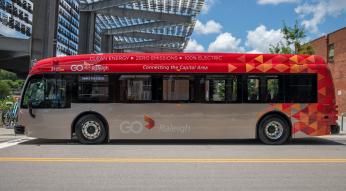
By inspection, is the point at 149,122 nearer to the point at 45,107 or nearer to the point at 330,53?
the point at 45,107

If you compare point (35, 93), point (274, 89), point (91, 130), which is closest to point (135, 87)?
point (91, 130)

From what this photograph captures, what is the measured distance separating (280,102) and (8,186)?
9756 mm

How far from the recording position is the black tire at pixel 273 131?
1586 centimetres

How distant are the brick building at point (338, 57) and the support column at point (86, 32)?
20953mm

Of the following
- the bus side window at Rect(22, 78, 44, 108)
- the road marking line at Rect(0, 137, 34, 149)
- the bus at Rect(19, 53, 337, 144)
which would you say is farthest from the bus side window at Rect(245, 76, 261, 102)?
the road marking line at Rect(0, 137, 34, 149)

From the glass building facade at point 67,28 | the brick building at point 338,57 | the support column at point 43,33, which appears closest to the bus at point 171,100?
the support column at point 43,33

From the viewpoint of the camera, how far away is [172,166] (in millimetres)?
10734

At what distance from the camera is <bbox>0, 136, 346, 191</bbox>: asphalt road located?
28.0ft

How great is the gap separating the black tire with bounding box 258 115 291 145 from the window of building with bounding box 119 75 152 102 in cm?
363

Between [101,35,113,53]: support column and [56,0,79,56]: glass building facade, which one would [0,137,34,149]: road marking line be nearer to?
[101,35,113,53]: support column

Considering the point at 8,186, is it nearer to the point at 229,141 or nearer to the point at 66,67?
the point at 66,67

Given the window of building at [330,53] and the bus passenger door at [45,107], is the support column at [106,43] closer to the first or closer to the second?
the window of building at [330,53]

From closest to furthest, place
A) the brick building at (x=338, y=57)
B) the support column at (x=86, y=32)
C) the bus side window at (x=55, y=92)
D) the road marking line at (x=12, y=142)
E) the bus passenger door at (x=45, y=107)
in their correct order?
the road marking line at (x=12, y=142)
the bus passenger door at (x=45, y=107)
the bus side window at (x=55, y=92)
the brick building at (x=338, y=57)
the support column at (x=86, y=32)

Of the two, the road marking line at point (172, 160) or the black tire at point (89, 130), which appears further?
the black tire at point (89, 130)
